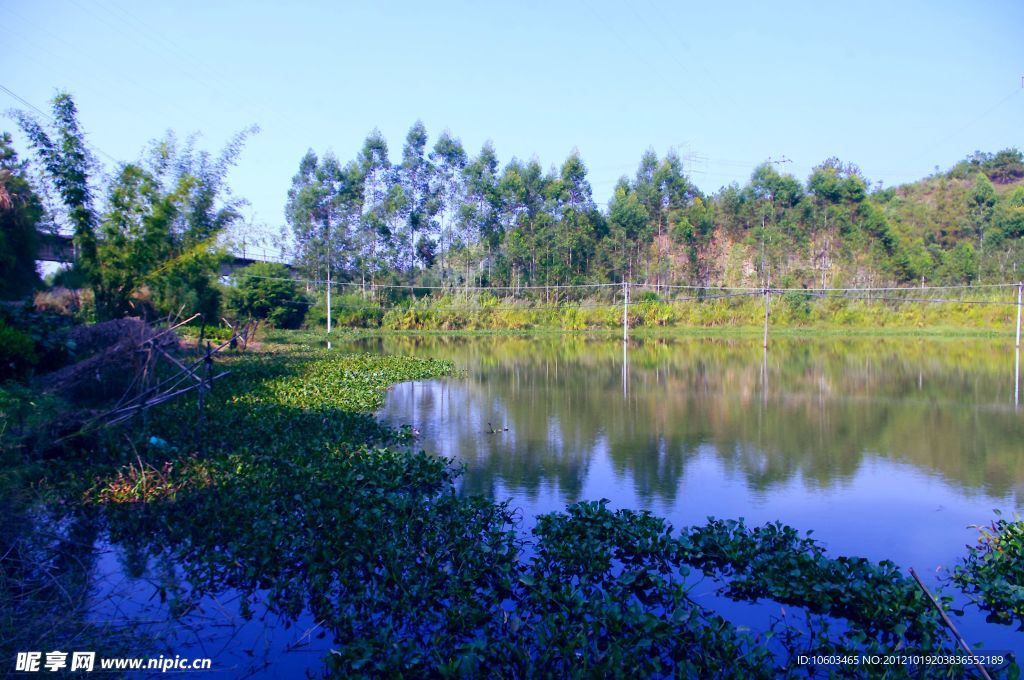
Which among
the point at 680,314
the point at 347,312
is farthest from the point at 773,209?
the point at 347,312

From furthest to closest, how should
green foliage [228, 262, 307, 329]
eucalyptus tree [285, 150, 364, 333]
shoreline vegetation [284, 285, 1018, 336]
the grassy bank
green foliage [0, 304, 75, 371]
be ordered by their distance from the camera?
eucalyptus tree [285, 150, 364, 333], the grassy bank, shoreline vegetation [284, 285, 1018, 336], green foliage [228, 262, 307, 329], green foliage [0, 304, 75, 371]

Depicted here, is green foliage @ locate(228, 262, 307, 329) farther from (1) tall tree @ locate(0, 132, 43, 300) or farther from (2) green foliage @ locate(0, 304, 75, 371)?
(2) green foliage @ locate(0, 304, 75, 371)

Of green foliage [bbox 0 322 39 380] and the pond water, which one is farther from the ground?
green foliage [bbox 0 322 39 380]

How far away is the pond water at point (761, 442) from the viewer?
6.30 metres

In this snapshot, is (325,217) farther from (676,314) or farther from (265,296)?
(676,314)

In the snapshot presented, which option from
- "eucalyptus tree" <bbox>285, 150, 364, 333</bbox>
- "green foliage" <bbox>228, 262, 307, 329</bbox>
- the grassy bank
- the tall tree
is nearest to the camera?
the tall tree

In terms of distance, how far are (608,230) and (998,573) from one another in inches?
1236

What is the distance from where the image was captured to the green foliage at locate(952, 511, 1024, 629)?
450 centimetres

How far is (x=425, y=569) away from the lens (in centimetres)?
484

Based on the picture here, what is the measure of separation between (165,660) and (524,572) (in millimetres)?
2152

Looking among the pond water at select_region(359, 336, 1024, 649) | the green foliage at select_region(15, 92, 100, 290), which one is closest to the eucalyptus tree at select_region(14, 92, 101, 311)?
the green foliage at select_region(15, 92, 100, 290)

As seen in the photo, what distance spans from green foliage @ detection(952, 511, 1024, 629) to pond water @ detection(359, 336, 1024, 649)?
0.16 m

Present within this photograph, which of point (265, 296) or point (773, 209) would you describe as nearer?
point (265, 296)

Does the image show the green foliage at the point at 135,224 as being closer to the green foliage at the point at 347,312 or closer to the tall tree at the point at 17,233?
the tall tree at the point at 17,233
